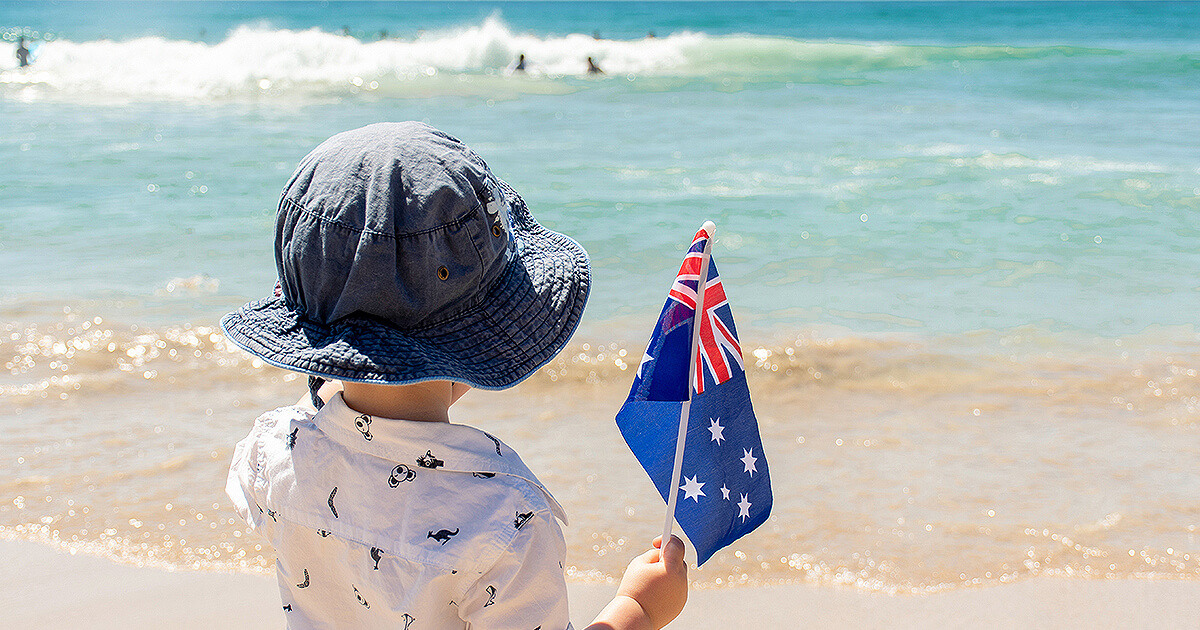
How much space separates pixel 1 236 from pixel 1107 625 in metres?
6.44

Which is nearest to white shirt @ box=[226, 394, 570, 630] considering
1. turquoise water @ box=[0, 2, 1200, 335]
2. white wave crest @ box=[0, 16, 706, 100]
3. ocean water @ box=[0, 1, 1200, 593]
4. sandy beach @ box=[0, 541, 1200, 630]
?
sandy beach @ box=[0, 541, 1200, 630]

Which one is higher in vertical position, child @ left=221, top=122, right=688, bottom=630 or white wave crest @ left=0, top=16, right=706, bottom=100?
child @ left=221, top=122, right=688, bottom=630

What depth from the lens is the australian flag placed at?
1.45 metres

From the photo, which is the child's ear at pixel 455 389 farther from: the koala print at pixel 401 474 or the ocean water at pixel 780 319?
the ocean water at pixel 780 319

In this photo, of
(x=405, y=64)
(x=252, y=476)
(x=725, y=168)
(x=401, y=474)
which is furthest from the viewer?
(x=405, y=64)

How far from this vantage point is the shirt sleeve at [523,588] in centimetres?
117

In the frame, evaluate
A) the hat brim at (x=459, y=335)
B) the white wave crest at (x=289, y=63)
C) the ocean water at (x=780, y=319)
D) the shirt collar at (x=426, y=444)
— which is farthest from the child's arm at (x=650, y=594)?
the white wave crest at (x=289, y=63)

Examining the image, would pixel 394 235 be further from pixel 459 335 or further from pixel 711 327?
pixel 711 327

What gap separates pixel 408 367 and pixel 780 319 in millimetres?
3848

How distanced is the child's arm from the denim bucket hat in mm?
411

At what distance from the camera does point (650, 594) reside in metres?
1.42

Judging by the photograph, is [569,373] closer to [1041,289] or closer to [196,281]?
[196,281]

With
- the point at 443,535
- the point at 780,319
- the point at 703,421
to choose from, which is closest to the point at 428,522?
the point at 443,535

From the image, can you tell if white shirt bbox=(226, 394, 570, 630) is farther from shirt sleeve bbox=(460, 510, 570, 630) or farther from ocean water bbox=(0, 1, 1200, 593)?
ocean water bbox=(0, 1, 1200, 593)
